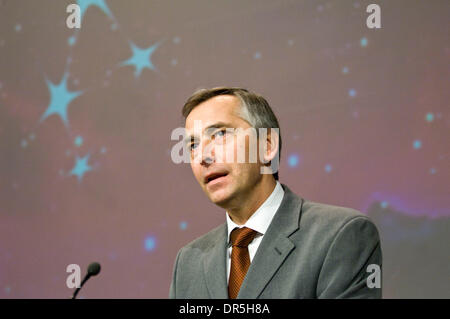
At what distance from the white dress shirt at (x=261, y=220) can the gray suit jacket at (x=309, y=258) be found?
0.05 metres

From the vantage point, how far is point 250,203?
188 centimetres

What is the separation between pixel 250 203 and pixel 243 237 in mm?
125

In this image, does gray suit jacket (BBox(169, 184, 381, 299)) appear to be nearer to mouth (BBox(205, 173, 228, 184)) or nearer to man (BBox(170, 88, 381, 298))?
man (BBox(170, 88, 381, 298))

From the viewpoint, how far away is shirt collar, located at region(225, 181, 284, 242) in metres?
1.85

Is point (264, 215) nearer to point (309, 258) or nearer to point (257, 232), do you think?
point (257, 232)

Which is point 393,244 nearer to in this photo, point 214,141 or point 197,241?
point 197,241

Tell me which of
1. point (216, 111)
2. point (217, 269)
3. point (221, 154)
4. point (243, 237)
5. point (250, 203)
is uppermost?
point (216, 111)

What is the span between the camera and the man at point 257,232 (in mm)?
1582

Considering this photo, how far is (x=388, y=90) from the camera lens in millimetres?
2916

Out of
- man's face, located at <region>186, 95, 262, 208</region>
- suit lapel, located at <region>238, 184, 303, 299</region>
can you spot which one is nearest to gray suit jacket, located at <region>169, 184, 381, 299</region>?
suit lapel, located at <region>238, 184, 303, 299</region>

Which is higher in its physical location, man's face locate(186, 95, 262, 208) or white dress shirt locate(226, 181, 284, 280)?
man's face locate(186, 95, 262, 208)

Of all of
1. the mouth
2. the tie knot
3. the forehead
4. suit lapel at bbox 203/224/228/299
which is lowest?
suit lapel at bbox 203/224/228/299

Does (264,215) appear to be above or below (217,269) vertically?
above

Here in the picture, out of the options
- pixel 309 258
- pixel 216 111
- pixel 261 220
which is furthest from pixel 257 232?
pixel 216 111
